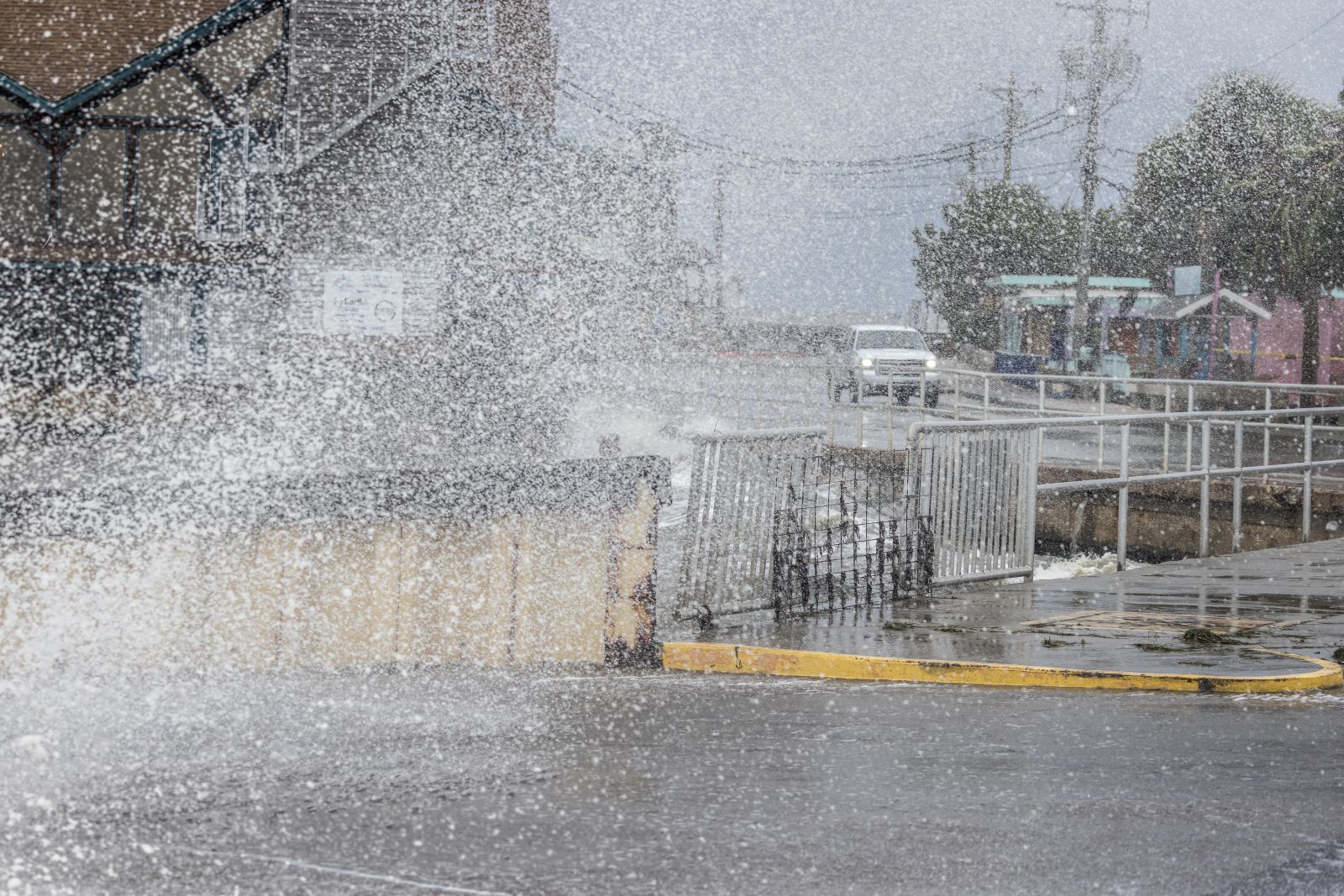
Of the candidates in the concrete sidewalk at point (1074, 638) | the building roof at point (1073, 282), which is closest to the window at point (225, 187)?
the concrete sidewalk at point (1074, 638)

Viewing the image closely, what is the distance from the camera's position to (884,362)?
3556 cm

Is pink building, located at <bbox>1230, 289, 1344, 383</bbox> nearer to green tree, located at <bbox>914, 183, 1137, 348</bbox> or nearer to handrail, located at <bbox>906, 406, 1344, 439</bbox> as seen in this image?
green tree, located at <bbox>914, 183, 1137, 348</bbox>

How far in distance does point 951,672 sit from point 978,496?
3052 mm

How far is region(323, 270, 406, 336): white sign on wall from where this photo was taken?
86.2 ft

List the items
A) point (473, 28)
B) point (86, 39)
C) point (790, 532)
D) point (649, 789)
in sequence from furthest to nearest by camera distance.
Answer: point (473, 28) < point (86, 39) < point (790, 532) < point (649, 789)

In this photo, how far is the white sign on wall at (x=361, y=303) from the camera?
2627cm

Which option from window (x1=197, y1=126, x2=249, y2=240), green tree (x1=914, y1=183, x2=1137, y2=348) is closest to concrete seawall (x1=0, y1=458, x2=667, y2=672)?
window (x1=197, y1=126, x2=249, y2=240)

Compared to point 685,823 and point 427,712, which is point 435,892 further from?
point 427,712

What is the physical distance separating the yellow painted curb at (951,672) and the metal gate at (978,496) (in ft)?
8.23

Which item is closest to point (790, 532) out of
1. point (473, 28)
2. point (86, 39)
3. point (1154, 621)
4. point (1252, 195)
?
point (1154, 621)

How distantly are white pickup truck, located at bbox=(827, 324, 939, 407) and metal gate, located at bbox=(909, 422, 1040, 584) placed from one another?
64.4ft

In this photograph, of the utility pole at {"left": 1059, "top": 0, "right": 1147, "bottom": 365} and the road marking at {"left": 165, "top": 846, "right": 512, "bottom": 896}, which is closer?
the road marking at {"left": 165, "top": 846, "right": 512, "bottom": 896}

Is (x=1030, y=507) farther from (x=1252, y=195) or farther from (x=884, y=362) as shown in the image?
(x=1252, y=195)

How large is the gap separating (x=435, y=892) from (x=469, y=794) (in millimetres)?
1045
